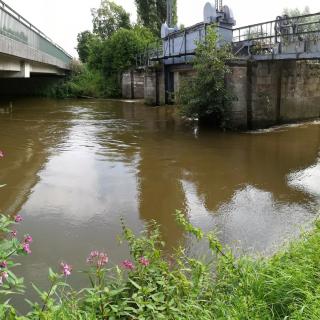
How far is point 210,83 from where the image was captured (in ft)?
55.0

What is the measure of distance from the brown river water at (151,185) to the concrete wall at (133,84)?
16779 millimetres

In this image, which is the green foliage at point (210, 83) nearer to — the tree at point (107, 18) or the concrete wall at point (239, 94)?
the concrete wall at point (239, 94)

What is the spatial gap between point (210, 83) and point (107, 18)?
49.7 metres

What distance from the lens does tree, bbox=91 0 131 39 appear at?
201ft

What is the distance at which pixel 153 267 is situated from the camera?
407 centimetres

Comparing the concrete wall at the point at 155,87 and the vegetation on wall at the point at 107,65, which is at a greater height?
the vegetation on wall at the point at 107,65

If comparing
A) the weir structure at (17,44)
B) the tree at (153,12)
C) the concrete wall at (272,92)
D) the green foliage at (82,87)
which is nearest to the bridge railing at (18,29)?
the weir structure at (17,44)

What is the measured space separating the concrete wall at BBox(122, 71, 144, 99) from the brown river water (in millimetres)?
16779

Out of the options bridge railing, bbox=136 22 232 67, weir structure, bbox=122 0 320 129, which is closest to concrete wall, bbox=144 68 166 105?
bridge railing, bbox=136 22 232 67

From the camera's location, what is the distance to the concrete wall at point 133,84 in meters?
34.2

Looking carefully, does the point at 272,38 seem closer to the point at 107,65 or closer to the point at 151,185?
the point at 151,185

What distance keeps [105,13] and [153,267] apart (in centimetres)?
6256

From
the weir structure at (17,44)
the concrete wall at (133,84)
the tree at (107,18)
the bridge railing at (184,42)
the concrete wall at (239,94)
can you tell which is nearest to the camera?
the weir structure at (17,44)

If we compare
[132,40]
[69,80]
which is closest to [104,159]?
[132,40]
